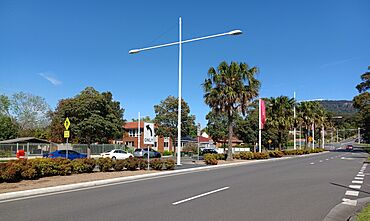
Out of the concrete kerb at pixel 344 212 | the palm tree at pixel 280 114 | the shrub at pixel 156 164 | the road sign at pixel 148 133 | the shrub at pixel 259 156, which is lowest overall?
the shrub at pixel 259 156

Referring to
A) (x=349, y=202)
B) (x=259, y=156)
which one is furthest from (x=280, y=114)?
(x=349, y=202)

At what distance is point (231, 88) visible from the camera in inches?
1249

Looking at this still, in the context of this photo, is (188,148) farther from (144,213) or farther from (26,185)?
(144,213)

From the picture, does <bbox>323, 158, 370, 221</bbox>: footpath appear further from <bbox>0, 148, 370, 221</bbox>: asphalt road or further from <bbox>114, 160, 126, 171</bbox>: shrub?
<bbox>114, 160, 126, 171</bbox>: shrub

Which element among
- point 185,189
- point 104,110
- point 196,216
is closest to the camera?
point 196,216

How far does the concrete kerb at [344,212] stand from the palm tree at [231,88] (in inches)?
855

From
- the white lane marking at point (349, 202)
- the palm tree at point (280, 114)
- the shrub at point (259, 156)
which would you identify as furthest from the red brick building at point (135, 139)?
the white lane marking at point (349, 202)

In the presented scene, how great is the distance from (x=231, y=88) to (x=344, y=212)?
2326cm

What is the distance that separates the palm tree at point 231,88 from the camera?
31.9m

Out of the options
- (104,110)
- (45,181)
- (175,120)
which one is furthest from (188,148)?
(45,181)

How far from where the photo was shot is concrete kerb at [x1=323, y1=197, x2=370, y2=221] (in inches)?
Answer: 323

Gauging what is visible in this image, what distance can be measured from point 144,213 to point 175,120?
148ft

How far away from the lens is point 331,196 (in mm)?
11484

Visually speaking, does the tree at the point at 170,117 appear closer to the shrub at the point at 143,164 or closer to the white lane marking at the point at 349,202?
the shrub at the point at 143,164
